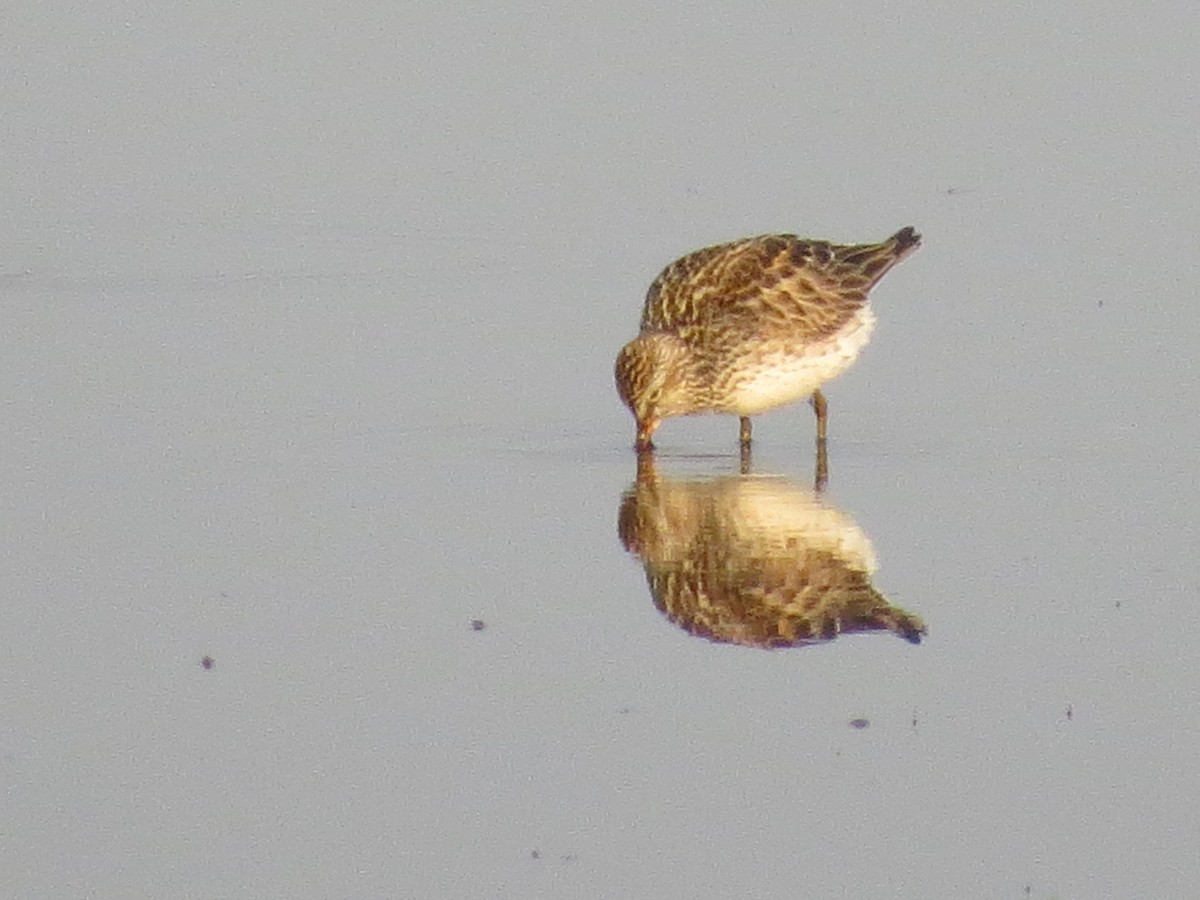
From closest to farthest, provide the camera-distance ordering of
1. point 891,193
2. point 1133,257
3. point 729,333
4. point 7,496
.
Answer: point 7,496 → point 729,333 → point 1133,257 → point 891,193

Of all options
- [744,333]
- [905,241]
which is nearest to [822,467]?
[744,333]

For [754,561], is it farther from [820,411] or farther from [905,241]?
[905,241]

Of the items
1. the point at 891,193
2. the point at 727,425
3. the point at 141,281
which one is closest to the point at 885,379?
the point at 727,425

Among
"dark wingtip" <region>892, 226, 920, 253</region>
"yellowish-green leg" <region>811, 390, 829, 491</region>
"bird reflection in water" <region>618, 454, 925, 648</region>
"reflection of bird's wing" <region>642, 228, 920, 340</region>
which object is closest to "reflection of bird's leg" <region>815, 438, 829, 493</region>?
"yellowish-green leg" <region>811, 390, 829, 491</region>

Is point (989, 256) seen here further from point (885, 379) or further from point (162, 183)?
point (162, 183)

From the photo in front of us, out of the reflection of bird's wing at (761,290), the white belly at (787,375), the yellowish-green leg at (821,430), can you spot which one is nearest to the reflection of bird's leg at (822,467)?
the yellowish-green leg at (821,430)

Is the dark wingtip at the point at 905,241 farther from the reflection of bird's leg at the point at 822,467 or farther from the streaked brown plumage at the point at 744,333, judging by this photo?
the reflection of bird's leg at the point at 822,467
